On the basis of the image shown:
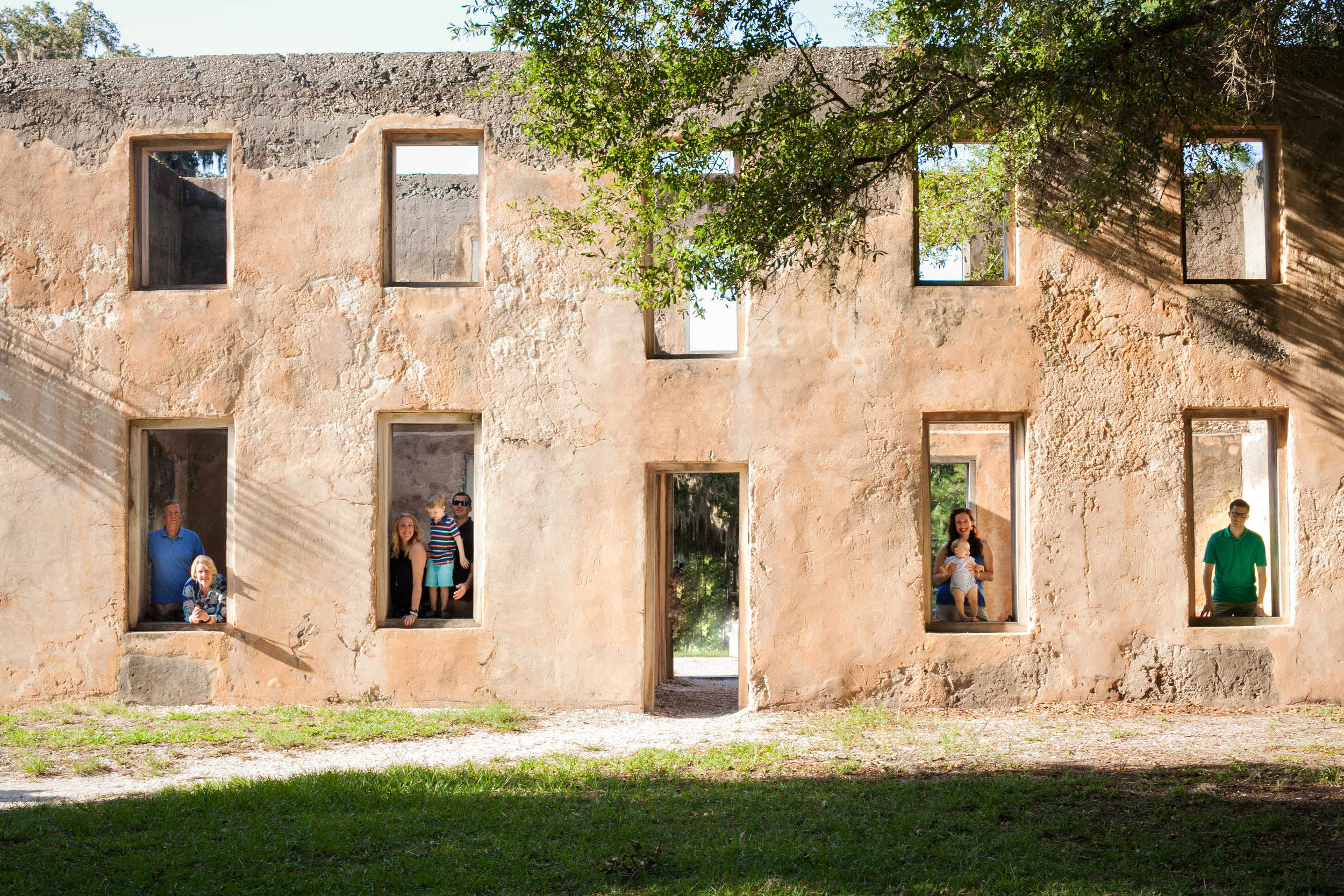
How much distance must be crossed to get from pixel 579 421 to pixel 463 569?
1.75m

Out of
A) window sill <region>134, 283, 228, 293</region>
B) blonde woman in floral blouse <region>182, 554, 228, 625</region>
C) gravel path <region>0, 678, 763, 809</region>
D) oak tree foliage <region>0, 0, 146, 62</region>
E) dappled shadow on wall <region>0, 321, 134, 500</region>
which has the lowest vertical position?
gravel path <region>0, 678, 763, 809</region>

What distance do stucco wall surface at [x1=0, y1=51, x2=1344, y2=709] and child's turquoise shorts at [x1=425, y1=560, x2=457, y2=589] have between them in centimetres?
52

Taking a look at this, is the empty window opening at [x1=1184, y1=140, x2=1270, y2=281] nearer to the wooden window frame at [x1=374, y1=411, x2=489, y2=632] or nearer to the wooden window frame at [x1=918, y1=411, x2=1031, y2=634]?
the wooden window frame at [x1=918, y1=411, x2=1031, y2=634]

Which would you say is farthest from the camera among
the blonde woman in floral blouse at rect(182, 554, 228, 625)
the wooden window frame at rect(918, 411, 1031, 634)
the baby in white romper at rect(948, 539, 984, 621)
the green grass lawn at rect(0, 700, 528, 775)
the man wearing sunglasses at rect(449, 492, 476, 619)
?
the man wearing sunglasses at rect(449, 492, 476, 619)

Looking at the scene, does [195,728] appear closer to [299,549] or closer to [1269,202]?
[299,549]

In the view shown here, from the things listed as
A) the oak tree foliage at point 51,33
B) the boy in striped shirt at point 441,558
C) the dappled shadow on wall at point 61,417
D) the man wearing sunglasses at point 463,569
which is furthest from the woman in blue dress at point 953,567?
the oak tree foliage at point 51,33

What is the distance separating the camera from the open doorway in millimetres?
9922

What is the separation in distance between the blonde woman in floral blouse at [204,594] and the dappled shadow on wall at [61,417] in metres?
0.88

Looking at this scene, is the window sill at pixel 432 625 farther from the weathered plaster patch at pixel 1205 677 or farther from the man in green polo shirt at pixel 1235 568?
the man in green polo shirt at pixel 1235 568

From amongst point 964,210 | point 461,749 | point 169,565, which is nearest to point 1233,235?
point 964,210

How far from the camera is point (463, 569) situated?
30.8 ft

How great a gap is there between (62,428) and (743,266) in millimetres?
5891

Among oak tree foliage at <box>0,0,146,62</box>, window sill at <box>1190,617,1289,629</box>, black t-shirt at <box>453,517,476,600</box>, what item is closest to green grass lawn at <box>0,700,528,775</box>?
black t-shirt at <box>453,517,476,600</box>

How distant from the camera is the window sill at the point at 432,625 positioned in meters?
8.80
